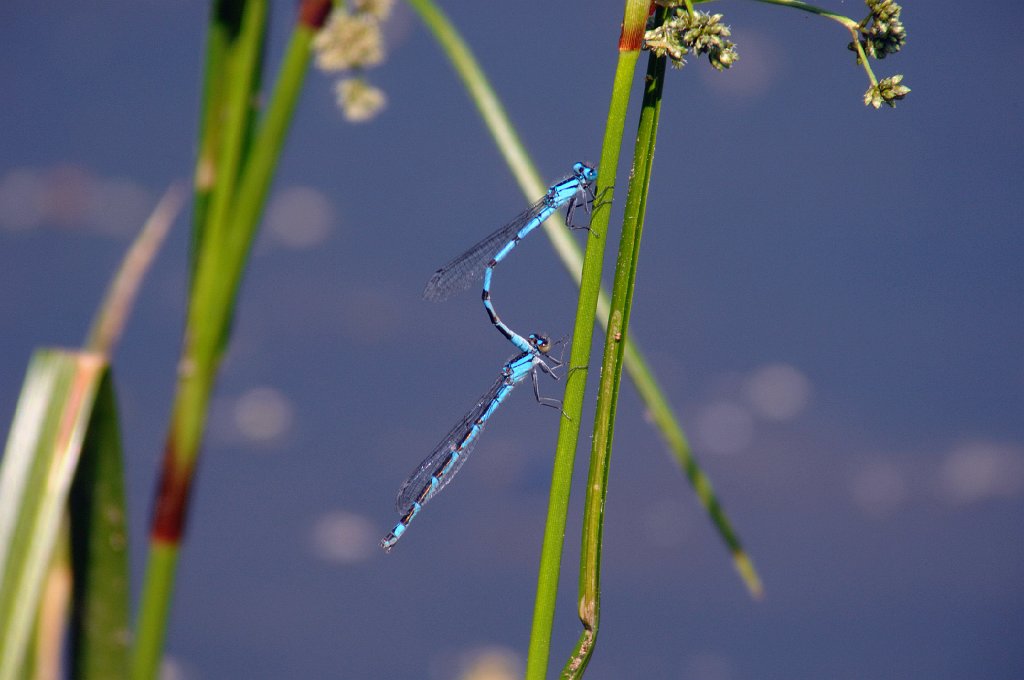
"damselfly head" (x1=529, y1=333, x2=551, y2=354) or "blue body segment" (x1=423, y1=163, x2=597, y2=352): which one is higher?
"blue body segment" (x1=423, y1=163, x2=597, y2=352)

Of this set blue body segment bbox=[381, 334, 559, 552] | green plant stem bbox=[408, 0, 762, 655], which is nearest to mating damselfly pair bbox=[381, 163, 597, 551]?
blue body segment bbox=[381, 334, 559, 552]

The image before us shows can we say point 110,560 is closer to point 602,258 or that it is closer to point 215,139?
point 215,139

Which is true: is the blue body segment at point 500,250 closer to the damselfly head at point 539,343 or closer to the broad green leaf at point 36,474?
the damselfly head at point 539,343

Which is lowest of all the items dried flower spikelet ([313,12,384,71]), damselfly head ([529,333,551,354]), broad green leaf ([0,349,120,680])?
broad green leaf ([0,349,120,680])

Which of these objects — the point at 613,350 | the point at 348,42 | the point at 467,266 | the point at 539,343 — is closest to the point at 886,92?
the point at 613,350

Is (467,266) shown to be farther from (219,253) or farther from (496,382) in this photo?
(219,253)

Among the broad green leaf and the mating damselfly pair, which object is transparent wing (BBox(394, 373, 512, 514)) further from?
the broad green leaf
